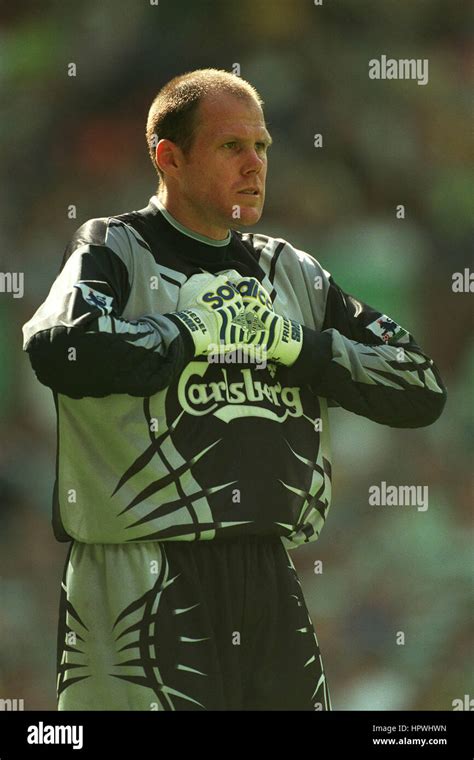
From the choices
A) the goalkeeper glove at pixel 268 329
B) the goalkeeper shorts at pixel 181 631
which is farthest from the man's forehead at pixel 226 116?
the goalkeeper shorts at pixel 181 631

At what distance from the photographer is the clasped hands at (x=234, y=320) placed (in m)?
1.54

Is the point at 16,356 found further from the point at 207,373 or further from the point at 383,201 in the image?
the point at 207,373

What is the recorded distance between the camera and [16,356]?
116 inches

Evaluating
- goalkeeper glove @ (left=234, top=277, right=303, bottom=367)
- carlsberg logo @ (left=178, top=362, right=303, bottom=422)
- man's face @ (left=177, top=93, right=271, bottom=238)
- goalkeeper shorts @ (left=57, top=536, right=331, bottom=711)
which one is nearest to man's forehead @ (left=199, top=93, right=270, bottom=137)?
man's face @ (left=177, top=93, right=271, bottom=238)

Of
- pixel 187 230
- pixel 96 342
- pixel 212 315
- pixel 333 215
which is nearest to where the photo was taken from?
pixel 96 342

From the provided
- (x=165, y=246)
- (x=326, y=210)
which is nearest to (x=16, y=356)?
(x=326, y=210)

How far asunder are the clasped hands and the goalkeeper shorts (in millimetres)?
257

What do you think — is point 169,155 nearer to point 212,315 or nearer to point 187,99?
point 187,99

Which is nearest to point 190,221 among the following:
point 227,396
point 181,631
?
point 227,396

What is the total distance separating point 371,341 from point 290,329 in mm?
169

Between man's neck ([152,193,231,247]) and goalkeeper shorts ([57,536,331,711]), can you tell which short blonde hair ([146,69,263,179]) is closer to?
man's neck ([152,193,231,247])

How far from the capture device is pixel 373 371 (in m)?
1.64

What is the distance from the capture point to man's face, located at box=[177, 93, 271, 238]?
5.28ft

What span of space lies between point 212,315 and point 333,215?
1.70 meters
